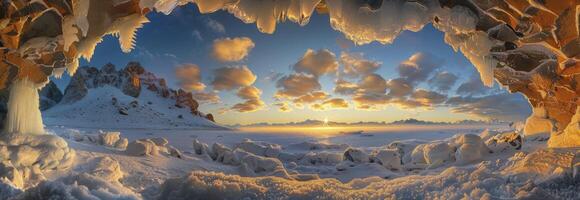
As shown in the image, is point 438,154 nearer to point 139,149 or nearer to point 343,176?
point 343,176

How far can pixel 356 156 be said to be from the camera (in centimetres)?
1284

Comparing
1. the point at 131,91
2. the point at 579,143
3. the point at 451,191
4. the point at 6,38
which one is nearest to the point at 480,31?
the point at 579,143

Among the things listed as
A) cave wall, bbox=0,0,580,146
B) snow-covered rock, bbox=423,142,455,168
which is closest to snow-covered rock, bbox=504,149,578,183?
cave wall, bbox=0,0,580,146

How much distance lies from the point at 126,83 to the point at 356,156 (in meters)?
66.8

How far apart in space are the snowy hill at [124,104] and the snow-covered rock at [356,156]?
4667cm

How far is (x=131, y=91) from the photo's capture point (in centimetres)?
7050

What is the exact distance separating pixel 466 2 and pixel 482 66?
6.67ft

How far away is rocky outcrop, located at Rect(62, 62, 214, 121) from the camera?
67.2 meters

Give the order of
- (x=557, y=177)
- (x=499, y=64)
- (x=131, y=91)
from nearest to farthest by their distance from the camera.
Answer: (x=557, y=177), (x=499, y=64), (x=131, y=91)

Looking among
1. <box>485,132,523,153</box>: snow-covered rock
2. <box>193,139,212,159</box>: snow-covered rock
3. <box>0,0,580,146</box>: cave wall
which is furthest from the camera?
<box>193,139,212,159</box>: snow-covered rock

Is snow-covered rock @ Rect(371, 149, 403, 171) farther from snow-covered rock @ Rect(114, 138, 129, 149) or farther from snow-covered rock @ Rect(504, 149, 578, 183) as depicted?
snow-covered rock @ Rect(114, 138, 129, 149)

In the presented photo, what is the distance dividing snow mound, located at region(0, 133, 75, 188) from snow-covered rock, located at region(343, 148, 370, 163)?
7.72m

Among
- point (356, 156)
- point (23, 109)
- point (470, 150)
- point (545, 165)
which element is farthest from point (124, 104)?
point (545, 165)

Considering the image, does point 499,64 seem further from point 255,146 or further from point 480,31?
point 255,146
